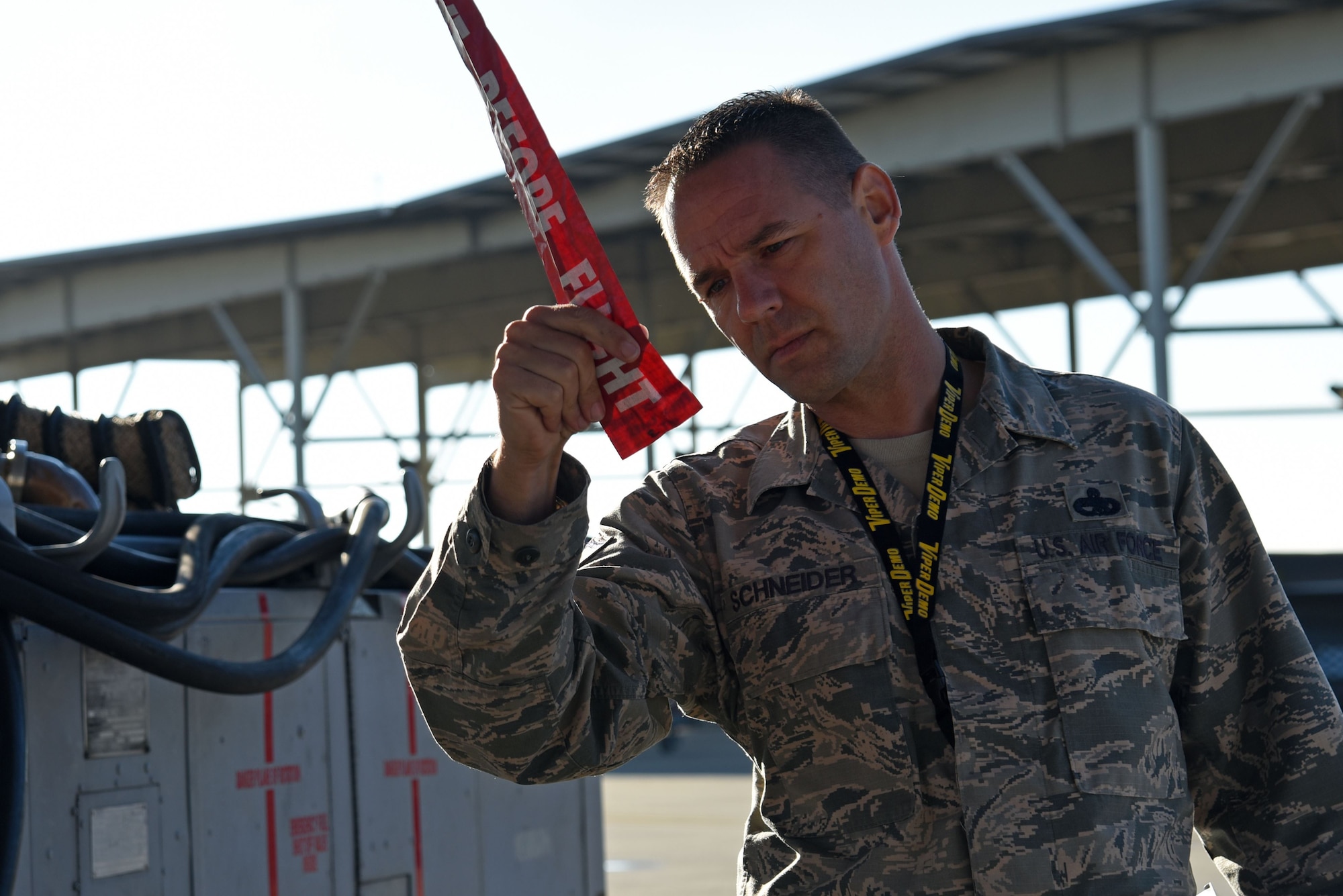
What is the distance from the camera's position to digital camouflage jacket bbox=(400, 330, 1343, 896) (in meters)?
1.80

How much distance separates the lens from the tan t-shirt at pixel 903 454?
2104mm

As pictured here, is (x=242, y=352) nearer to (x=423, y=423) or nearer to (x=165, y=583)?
(x=423, y=423)

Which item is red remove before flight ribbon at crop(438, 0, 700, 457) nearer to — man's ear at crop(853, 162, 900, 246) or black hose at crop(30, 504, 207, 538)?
man's ear at crop(853, 162, 900, 246)

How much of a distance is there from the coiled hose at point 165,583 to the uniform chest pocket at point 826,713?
1573 millimetres

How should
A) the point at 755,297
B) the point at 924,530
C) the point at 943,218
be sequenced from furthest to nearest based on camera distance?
the point at 943,218 < the point at 924,530 < the point at 755,297

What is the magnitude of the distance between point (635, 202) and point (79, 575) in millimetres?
9550

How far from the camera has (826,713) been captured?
1.93 metres

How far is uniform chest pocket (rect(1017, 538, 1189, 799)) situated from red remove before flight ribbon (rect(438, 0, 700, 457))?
623 mm

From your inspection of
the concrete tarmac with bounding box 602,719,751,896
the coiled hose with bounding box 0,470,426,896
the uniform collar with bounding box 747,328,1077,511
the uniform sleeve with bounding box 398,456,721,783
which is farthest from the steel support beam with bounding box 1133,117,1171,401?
the uniform sleeve with bounding box 398,456,721,783

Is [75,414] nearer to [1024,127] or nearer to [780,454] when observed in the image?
[780,454]

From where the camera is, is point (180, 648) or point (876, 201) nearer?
point (876, 201)

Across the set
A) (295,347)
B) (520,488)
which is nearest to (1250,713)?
(520,488)

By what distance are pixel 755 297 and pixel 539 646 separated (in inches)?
22.4

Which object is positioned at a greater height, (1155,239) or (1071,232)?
(1071,232)
